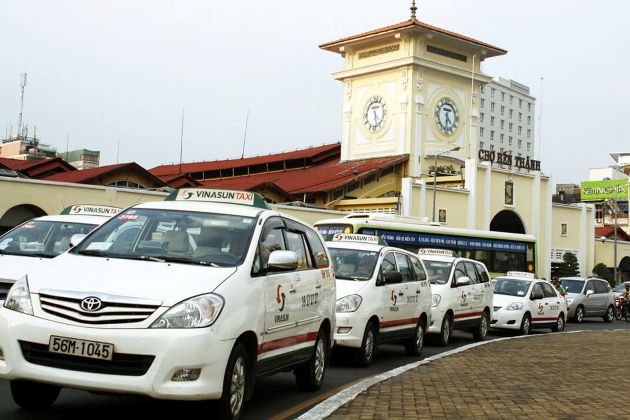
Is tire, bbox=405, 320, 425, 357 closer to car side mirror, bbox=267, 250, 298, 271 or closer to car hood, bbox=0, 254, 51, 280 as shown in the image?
car hood, bbox=0, 254, 51, 280

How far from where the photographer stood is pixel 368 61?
220ft

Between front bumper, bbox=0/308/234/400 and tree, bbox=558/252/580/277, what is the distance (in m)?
60.6

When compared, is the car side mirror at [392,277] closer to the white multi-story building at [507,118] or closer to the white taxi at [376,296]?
the white taxi at [376,296]

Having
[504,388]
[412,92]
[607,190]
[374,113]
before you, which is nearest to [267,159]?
[374,113]

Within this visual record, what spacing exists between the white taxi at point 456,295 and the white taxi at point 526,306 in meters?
2.37

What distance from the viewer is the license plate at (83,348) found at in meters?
6.87

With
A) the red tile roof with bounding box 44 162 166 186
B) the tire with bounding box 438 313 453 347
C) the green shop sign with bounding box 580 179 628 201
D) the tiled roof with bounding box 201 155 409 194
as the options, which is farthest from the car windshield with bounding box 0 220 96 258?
the green shop sign with bounding box 580 179 628 201

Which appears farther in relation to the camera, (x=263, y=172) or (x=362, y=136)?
(x=263, y=172)

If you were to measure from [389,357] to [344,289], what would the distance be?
8.83 feet

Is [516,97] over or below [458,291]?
over

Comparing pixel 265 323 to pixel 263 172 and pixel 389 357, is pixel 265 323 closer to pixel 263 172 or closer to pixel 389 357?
pixel 389 357

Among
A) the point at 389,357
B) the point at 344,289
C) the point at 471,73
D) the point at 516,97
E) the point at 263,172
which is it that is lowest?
the point at 389,357

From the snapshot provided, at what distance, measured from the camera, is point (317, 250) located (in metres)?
10.4

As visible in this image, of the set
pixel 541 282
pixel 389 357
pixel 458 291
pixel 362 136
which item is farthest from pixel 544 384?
pixel 362 136
